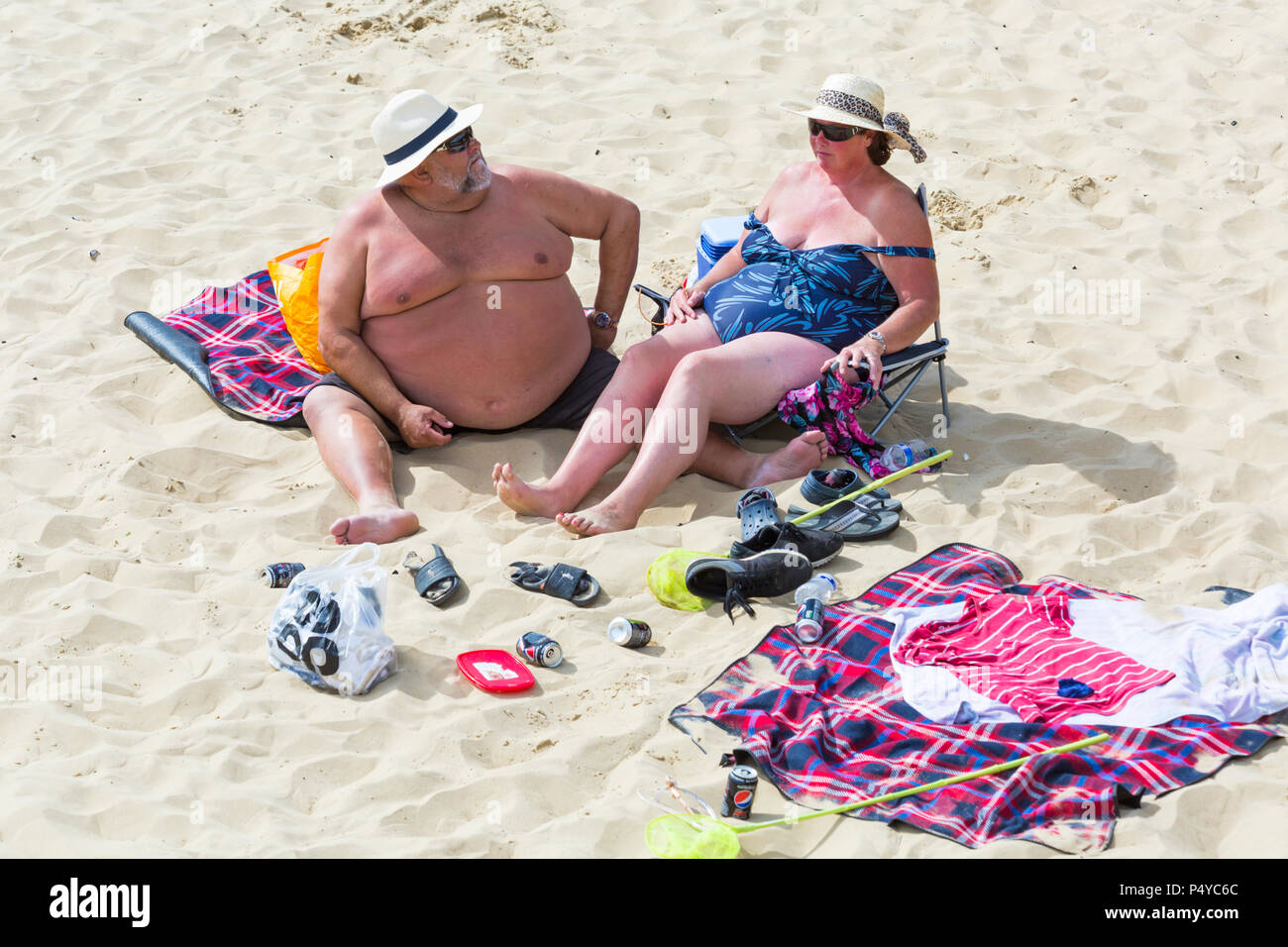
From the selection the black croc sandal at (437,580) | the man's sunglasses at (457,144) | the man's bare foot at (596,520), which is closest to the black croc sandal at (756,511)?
the man's bare foot at (596,520)

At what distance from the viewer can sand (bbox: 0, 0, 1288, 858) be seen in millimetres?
3135

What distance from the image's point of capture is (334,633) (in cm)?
347

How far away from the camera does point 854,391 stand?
4488 mm

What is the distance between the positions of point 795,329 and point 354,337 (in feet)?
5.22

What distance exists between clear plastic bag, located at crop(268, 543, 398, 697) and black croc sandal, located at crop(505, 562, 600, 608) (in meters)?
0.50

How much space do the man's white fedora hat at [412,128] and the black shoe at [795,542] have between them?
1.71 metres

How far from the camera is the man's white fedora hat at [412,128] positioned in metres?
4.41

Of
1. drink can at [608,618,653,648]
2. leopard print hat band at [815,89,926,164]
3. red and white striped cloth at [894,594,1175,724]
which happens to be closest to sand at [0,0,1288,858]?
drink can at [608,618,653,648]

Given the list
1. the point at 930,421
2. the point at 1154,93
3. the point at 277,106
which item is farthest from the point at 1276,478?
the point at 277,106

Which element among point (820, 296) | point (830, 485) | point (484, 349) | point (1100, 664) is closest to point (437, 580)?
point (484, 349)

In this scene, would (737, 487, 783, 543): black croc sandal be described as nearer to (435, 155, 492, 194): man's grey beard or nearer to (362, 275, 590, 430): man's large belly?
(362, 275, 590, 430): man's large belly

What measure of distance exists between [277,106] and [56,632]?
448 centimetres

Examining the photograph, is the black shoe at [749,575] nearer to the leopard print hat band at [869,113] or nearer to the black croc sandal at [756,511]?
the black croc sandal at [756,511]
